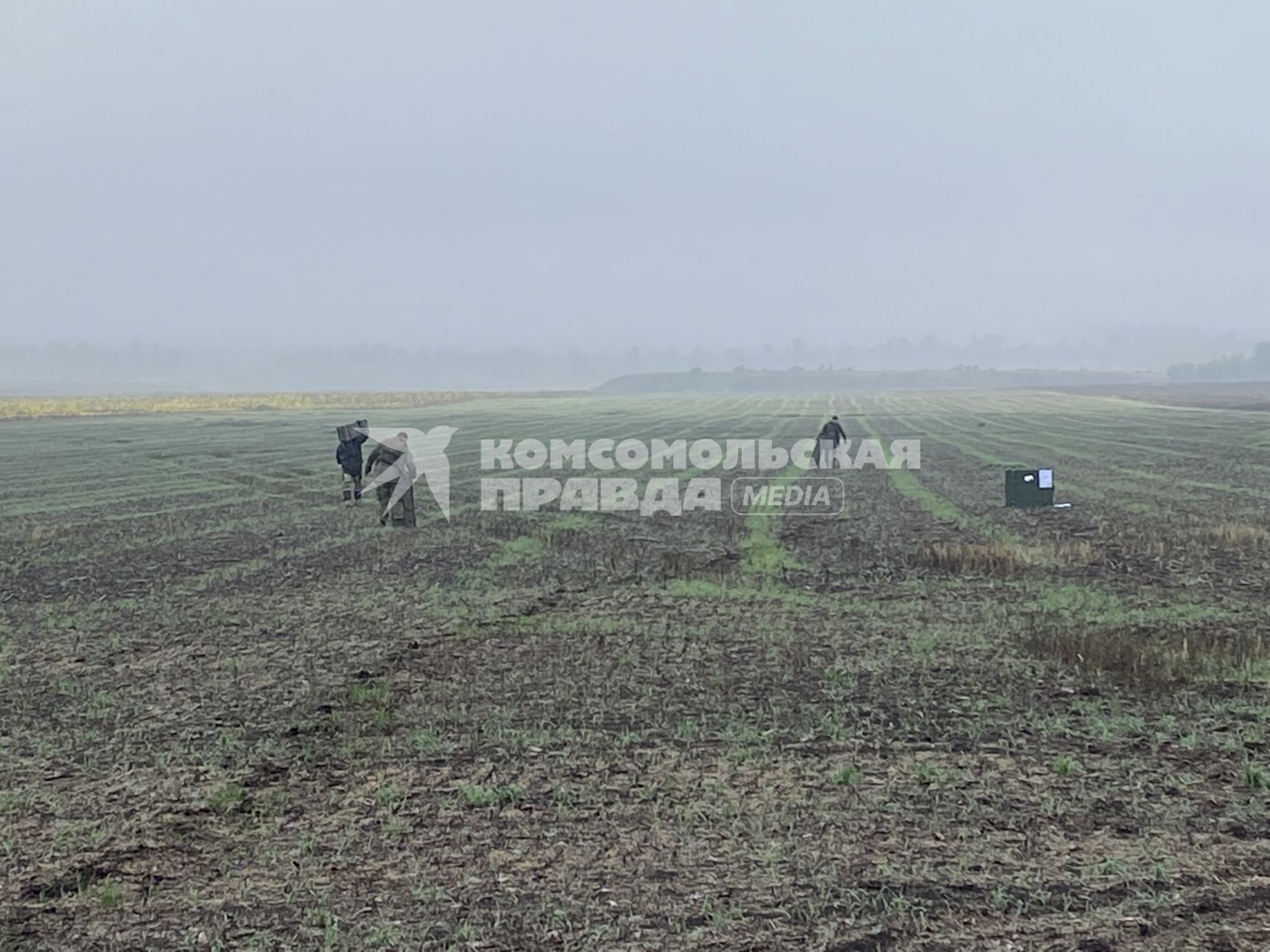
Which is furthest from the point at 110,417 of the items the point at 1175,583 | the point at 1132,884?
the point at 1132,884

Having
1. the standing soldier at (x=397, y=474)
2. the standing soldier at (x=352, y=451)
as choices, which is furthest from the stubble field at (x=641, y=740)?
Answer: the standing soldier at (x=352, y=451)

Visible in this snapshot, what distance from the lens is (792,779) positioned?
308 inches

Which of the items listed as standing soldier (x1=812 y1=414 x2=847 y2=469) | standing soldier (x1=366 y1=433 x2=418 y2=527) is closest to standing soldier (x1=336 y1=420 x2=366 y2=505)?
standing soldier (x1=366 y1=433 x2=418 y2=527)

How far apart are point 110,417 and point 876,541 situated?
69.7 metres

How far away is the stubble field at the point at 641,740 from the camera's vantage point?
596 cm

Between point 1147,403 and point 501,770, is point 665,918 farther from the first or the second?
point 1147,403

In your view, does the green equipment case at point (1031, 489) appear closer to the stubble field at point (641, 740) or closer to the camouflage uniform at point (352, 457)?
the stubble field at point (641, 740)

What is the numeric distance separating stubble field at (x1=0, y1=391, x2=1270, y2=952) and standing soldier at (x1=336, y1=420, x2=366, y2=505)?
304cm

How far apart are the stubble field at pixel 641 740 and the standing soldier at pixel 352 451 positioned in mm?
3041

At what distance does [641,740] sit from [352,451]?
15.7 meters

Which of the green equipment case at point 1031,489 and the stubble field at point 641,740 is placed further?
the green equipment case at point 1031,489

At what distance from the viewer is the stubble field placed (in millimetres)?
5965

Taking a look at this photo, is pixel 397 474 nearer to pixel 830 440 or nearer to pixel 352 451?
pixel 352 451

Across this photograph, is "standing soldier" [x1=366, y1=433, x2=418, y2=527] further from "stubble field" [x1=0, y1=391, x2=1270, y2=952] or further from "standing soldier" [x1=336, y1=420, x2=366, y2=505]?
"stubble field" [x1=0, y1=391, x2=1270, y2=952]
